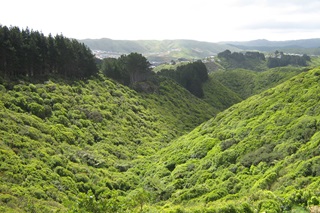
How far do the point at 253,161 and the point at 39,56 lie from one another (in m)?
47.5

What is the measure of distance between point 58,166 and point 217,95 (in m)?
91.2

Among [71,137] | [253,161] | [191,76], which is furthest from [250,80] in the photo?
[253,161]

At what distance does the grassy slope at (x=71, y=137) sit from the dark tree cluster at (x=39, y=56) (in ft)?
14.1

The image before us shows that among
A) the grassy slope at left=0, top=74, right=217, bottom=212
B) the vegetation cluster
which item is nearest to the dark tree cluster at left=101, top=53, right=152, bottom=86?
the grassy slope at left=0, top=74, right=217, bottom=212

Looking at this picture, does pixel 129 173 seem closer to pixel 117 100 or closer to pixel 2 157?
pixel 2 157

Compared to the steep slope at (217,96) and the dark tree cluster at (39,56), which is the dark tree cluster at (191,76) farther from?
the dark tree cluster at (39,56)

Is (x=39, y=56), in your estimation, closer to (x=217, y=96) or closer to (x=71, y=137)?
(x=71, y=137)

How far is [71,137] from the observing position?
46.6m

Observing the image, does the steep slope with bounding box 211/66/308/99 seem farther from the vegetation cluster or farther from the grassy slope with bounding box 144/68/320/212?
the grassy slope with bounding box 144/68/320/212

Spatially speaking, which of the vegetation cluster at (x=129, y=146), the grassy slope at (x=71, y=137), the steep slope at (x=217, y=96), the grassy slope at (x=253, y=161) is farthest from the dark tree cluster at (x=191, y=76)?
the grassy slope at (x=253, y=161)

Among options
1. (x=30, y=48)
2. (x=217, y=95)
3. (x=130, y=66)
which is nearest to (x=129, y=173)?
(x=30, y=48)

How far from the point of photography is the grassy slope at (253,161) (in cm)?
2088

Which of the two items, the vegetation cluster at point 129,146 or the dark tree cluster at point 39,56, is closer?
the vegetation cluster at point 129,146

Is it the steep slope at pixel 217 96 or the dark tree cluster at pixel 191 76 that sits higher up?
the dark tree cluster at pixel 191 76
